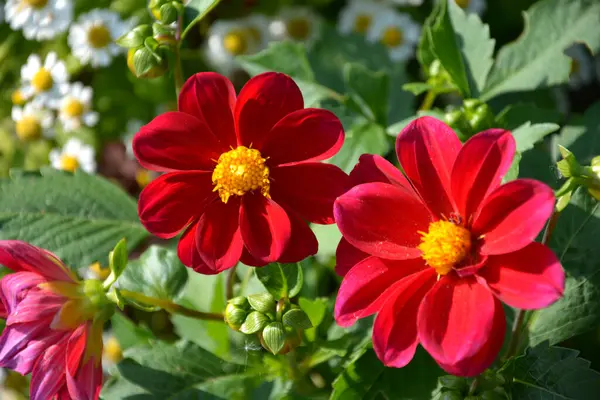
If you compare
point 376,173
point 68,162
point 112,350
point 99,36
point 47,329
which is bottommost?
point 112,350

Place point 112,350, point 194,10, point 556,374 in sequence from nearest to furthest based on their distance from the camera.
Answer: point 556,374 < point 194,10 < point 112,350

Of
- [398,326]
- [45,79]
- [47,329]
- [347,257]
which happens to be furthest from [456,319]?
[45,79]

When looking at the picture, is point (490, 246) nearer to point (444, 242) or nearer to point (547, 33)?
point (444, 242)

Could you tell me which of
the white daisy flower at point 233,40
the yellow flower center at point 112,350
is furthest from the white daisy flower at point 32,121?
the yellow flower center at point 112,350

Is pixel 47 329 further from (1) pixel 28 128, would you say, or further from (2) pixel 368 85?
(1) pixel 28 128

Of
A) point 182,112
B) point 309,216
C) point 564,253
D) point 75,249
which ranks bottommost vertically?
point 75,249

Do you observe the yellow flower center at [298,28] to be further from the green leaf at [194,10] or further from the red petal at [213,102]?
the red petal at [213,102]

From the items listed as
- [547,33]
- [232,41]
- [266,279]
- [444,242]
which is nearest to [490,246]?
[444,242]
